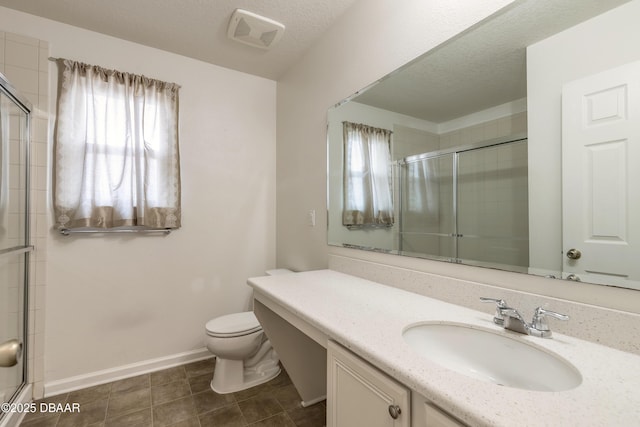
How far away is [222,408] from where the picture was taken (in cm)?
165

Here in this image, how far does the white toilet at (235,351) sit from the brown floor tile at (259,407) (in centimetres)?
15

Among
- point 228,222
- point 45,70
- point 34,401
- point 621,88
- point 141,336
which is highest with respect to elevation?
point 45,70

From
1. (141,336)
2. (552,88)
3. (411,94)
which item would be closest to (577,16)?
(552,88)

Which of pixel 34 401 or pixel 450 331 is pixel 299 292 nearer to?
pixel 450 331

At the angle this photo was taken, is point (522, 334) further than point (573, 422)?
Yes

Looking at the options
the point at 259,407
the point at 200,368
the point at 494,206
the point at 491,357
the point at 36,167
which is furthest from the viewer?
the point at 200,368

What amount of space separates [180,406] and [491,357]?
173 cm

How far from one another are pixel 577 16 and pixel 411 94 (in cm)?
64

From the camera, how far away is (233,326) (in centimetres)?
186

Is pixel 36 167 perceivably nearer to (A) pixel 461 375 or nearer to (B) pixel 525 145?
(A) pixel 461 375

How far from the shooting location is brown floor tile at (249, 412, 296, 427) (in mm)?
1513

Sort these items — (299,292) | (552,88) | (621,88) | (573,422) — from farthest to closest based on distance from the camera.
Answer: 1. (299,292)
2. (552,88)
3. (621,88)
4. (573,422)

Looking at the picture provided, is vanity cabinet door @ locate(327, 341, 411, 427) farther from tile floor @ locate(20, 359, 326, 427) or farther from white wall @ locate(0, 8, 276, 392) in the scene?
white wall @ locate(0, 8, 276, 392)

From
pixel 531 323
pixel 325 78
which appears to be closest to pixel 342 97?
pixel 325 78
